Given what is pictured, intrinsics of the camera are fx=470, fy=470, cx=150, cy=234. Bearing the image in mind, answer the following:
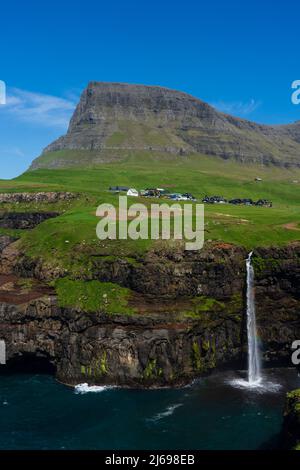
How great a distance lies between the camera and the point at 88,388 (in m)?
71.1

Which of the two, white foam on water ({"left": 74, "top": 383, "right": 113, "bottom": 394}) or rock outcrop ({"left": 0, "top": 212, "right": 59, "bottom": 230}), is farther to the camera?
rock outcrop ({"left": 0, "top": 212, "right": 59, "bottom": 230})

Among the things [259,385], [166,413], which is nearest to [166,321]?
[166,413]

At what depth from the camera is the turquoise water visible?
184 ft

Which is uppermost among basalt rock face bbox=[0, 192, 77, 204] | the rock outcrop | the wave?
basalt rock face bbox=[0, 192, 77, 204]

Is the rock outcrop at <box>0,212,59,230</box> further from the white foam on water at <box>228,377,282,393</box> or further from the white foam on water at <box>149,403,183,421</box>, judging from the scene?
the white foam on water at <box>149,403,183,421</box>

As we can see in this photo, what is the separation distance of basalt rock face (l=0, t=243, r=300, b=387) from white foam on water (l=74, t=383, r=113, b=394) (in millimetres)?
915

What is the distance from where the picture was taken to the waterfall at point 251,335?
76.2 metres

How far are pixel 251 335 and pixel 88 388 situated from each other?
1116 inches

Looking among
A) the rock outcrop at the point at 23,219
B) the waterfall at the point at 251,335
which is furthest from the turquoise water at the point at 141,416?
the rock outcrop at the point at 23,219

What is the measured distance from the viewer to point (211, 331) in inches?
3061

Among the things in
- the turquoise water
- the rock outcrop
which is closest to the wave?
the turquoise water

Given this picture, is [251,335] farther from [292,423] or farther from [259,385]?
[292,423]

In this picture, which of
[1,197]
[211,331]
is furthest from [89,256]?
[1,197]

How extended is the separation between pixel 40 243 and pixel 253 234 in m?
43.3
